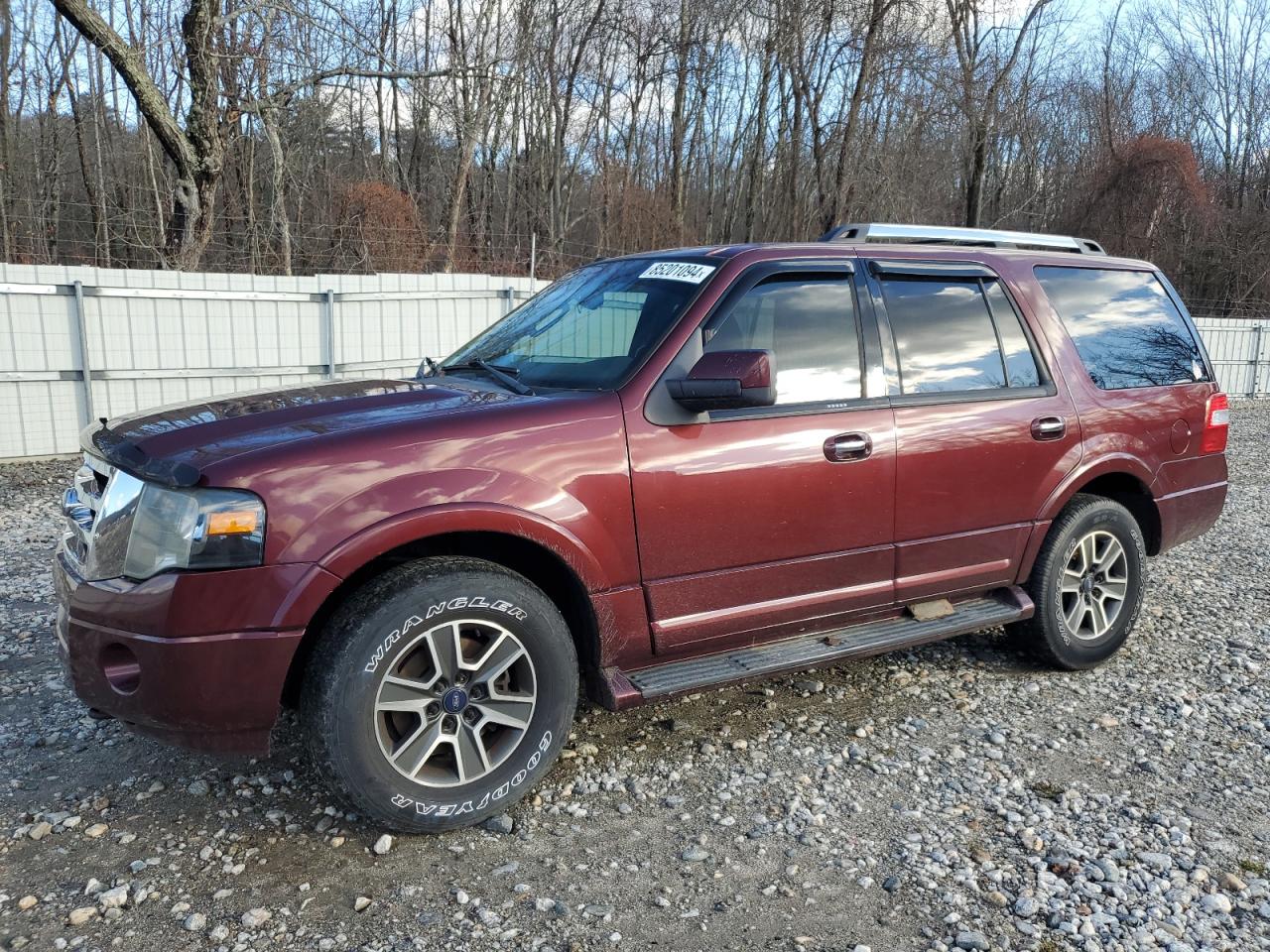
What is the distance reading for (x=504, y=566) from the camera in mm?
3213

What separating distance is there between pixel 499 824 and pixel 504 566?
2.85 ft

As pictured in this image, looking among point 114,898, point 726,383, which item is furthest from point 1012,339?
point 114,898

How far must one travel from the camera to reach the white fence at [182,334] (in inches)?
390

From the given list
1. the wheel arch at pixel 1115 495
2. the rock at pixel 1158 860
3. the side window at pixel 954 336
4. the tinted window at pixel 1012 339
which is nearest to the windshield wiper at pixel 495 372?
the side window at pixel 954 336

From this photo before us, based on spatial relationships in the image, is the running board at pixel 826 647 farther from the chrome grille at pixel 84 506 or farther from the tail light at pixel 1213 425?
the chrome grille at pixel 84 506

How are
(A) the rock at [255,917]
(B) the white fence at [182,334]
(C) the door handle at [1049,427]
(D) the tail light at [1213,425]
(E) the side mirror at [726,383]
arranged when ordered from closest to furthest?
(A) the rock at [255,917] < (E) the side mirror at [726,383] < (C) the door handle at [1049,427] < (D) the tail light at [1213,425] < (B) the white fence at [182,334]

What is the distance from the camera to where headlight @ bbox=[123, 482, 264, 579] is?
8.98ft

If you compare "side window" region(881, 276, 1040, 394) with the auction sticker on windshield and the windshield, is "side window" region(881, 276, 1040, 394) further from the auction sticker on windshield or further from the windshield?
the windshield

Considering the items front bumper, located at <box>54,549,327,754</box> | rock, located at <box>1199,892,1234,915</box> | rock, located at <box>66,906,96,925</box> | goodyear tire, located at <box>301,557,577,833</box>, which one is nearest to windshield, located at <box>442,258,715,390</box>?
goodyear tire, located at <box>301,557,577,833</box>

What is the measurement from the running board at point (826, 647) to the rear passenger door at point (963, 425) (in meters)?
0.12

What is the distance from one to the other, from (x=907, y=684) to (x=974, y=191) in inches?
915

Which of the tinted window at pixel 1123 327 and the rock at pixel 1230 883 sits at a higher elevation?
the tinted window at pixel 1123 327

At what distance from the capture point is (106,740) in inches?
149

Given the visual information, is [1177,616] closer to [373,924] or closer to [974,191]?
[373,924]
